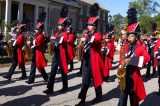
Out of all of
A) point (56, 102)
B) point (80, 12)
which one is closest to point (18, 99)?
point (56, 102)

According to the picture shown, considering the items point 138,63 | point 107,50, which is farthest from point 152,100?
point 107,50

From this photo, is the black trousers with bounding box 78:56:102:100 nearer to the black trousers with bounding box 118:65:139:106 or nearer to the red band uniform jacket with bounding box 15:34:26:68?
the black trousers with bounding box 118:65:139:106

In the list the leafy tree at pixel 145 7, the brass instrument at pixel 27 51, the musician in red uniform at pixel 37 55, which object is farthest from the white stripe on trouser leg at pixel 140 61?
the leafy tree at pixel 145 7

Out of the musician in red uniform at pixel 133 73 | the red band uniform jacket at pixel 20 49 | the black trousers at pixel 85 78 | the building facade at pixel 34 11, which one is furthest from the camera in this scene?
the building facade at pixel 34 11

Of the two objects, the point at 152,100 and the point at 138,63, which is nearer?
the point at 138,63

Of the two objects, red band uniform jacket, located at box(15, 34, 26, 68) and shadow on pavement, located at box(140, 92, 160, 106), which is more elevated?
red band uniform jacket, located at box(15, 34, 26, 68)

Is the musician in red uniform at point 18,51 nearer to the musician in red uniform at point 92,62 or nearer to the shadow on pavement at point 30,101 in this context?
the shadow on pavement at point 30,101

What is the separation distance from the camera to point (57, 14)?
4028 cm

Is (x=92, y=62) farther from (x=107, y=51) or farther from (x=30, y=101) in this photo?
(x=107, y=51)

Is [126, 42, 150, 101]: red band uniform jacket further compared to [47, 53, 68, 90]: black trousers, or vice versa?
[47, 53, 68, 90]: black trousers

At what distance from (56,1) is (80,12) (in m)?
14.2

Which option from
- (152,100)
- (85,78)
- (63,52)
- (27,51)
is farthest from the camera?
(27,51)

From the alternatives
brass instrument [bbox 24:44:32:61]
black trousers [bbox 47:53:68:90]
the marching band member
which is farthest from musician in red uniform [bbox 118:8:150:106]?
the marching band member

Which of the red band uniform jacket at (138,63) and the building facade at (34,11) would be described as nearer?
the red band uniform jacket at (138,63)
